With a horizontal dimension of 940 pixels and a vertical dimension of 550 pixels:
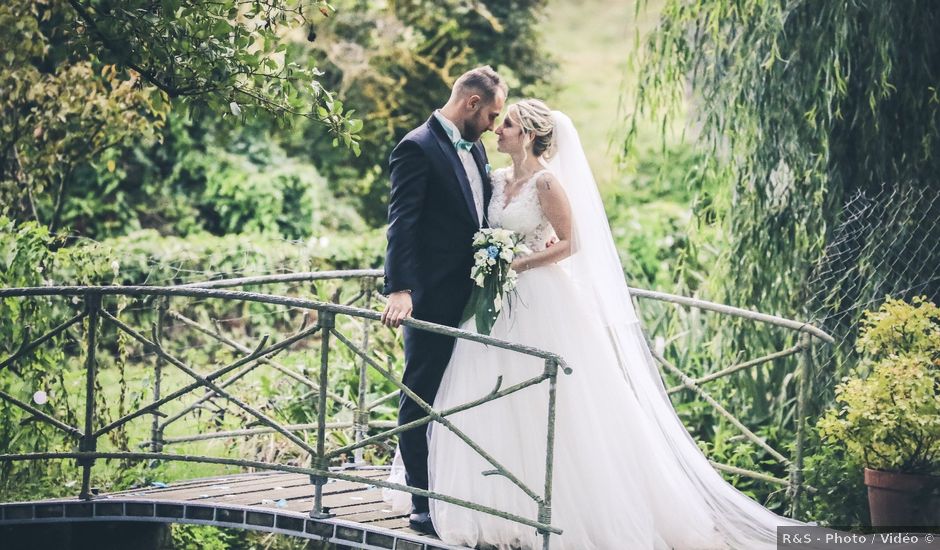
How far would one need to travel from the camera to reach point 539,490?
486 cm

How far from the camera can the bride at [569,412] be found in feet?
15.8

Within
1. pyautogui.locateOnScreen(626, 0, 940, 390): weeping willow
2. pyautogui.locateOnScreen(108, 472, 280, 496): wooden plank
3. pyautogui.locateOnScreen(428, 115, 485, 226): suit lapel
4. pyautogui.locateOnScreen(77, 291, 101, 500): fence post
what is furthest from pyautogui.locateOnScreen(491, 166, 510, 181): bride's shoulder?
pyautogui.locateOnScreen(626, 0, 940, 390): weeping willow

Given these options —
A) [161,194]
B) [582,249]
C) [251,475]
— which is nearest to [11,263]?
[251,475]

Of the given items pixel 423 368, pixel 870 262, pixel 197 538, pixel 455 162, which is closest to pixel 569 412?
pixel 423 368

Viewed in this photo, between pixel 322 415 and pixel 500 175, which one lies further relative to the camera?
pixel 500 175

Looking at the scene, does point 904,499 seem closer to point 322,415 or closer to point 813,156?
point 813,156

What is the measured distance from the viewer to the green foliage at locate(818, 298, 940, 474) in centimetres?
525

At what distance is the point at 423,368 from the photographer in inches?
195

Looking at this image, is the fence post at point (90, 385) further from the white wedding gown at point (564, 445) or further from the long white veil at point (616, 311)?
the long white veil at point (616, 311)

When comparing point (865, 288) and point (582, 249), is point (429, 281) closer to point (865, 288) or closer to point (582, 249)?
point (582, 249)

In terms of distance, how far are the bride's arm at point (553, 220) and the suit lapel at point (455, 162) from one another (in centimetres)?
30

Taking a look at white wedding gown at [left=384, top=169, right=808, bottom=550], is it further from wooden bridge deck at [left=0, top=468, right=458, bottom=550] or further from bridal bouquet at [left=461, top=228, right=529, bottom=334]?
wooden bridge deck at [left=0, top=468, right=458, bottom=550]

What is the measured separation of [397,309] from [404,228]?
0.35 metres

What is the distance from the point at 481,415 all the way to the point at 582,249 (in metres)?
0.90
